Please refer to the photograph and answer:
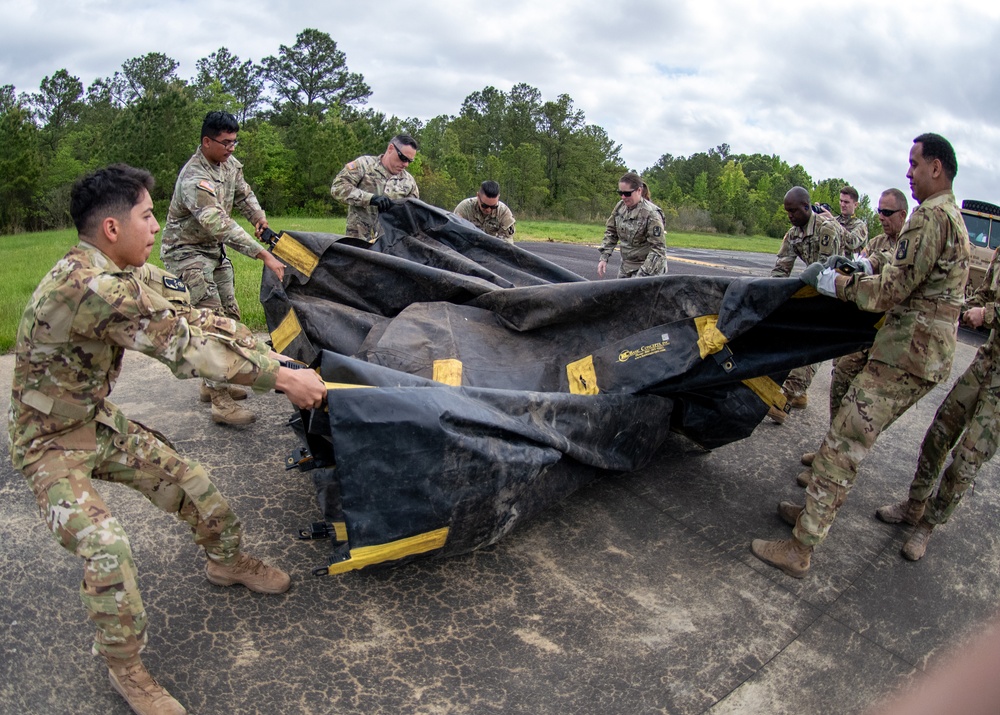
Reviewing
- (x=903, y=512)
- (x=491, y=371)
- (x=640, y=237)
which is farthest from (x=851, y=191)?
(x=491, y=371)

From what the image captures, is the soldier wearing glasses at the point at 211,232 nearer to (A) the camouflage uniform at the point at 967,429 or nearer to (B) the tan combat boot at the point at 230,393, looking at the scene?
(B) the tan combat boot at the point at 230,393

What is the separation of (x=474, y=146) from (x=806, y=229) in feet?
161

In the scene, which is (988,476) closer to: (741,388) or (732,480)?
(732,480)

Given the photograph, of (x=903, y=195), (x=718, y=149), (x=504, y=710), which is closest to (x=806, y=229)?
(x=903, y=195)

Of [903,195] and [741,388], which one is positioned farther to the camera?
[903,195]

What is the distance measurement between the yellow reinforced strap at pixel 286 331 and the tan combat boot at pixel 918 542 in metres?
3.49

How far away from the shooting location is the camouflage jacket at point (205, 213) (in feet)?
14.8

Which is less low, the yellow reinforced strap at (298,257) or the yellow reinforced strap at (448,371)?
the yellow reinforced strap at (298,257)

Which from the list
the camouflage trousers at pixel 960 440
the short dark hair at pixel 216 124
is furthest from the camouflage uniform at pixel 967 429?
the short dark hair at pixel 216 124

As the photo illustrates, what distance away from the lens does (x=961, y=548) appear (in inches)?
153

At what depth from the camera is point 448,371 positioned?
3.55 m

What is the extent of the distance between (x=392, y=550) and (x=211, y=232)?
2688 millimetres

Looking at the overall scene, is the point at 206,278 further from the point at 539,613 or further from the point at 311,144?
the point at 311,144

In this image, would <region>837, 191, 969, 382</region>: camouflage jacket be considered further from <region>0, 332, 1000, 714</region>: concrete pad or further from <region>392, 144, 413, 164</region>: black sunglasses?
<region>392, 144, 413, 164</region>: black sunglasses
